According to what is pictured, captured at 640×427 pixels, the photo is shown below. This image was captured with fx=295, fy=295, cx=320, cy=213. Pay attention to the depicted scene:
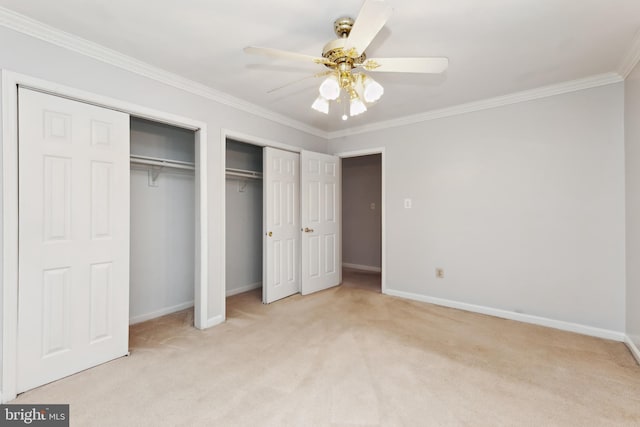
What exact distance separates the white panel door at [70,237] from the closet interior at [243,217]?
5.32 ft

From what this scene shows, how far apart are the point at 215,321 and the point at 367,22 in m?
2.92

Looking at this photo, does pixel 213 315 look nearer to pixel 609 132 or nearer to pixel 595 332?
pixel 595 332

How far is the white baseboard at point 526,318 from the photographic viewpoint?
2.75 m

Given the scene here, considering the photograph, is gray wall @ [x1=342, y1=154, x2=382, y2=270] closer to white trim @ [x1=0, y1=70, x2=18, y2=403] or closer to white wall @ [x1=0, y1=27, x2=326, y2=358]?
white wall @ [x1=0, y1=27, x2=326, y2=358]

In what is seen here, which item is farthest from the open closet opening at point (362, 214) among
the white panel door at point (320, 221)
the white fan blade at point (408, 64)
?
the white fan blade at point (408, 64)

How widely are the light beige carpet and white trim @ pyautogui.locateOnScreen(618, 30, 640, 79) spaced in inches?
93.6

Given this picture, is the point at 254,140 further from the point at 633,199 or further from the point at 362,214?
the point at 633,199

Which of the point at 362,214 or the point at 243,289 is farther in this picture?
the point at 362,214

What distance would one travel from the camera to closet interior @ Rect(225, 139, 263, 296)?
13.3 feet

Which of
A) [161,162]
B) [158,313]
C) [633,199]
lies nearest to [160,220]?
[161,162]

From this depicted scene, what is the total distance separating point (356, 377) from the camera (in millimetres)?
2104

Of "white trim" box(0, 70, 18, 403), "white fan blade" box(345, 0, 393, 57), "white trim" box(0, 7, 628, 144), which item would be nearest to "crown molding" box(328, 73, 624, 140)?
"white trim" box(0, 7, 628, 144)

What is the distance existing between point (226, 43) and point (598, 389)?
3557 millimetres

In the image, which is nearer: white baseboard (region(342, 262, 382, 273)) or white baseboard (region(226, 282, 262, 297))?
white baseboard (region(226, 282, 262, 297))
